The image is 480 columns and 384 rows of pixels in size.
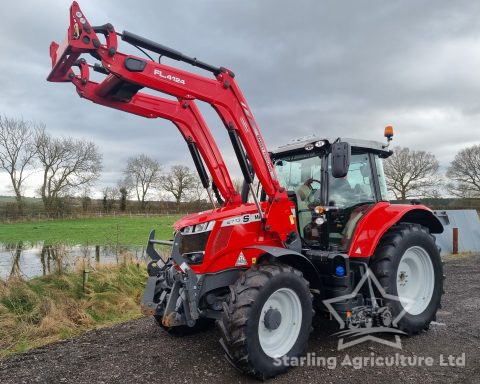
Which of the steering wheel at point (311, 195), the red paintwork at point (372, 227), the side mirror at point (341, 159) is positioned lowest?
the red paintwork at point (372, 227)

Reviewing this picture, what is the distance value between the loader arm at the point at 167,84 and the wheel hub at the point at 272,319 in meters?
0.91

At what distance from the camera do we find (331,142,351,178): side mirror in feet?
13.5

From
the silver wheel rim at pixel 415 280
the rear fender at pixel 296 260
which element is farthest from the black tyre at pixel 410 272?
the rear fender at pixel 296 260

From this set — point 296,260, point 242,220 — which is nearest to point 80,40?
point 242,220

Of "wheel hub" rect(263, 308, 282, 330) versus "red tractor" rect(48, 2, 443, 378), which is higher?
"red tractor" rect(48, 2, 443, 378)

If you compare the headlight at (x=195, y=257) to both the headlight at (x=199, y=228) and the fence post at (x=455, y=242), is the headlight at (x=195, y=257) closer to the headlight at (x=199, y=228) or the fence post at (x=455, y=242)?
the headlight at (x=199, y=228)

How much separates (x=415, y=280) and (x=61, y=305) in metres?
5.18

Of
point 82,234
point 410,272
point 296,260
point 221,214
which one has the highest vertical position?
point 221,214

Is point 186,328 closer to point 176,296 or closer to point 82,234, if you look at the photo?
point 176,296

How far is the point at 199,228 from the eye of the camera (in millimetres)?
4105

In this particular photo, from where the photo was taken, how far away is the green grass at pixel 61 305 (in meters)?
Answer: 5.22

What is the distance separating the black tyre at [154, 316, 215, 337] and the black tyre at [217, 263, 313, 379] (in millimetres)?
1314

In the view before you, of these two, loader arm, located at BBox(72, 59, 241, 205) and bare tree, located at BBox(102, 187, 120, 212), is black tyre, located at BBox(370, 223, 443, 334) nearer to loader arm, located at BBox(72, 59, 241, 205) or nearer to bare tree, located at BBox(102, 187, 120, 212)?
loader arm, located at BBox(72, 59, 241, 205)

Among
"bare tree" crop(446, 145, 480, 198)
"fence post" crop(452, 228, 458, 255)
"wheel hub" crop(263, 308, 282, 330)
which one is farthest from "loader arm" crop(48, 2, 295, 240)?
Answer: "bare tree" crop(446, 145, 480, 198)
